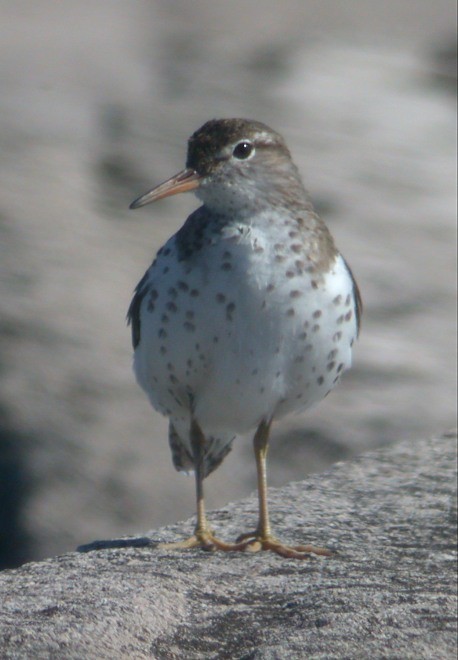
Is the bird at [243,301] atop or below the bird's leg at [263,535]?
atop

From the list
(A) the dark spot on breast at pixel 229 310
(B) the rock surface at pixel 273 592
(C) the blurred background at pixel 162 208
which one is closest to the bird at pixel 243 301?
(A) the dark spot on breast at pixel 229 310

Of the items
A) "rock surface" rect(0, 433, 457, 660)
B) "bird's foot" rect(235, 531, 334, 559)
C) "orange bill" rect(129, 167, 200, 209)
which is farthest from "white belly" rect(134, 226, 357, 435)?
"rock surface" rect(0, 433, 457, 660)

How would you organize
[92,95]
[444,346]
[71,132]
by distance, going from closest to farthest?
[444,346]
[71,132]
[92,95]

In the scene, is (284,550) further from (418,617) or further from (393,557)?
(418,617)

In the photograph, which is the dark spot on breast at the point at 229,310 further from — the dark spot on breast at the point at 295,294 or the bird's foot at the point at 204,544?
the bird's foot at the point at 204,544

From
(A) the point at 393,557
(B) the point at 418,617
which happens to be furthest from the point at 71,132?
(B) the point at 418,617

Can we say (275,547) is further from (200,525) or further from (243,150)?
(243,150)

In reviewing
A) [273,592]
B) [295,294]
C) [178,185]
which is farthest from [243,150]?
[273,592]

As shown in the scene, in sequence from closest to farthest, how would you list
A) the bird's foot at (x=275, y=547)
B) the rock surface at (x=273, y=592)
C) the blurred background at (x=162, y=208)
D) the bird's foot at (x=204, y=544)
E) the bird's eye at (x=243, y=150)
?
the rock surface at (x=273, y=592) < the bird's foot at (x=275, y=547) < the bird's foot at (x=204, y=544) < the bird's eye at (x=243, y=150) < the blurred background at (x=162, y=208)
